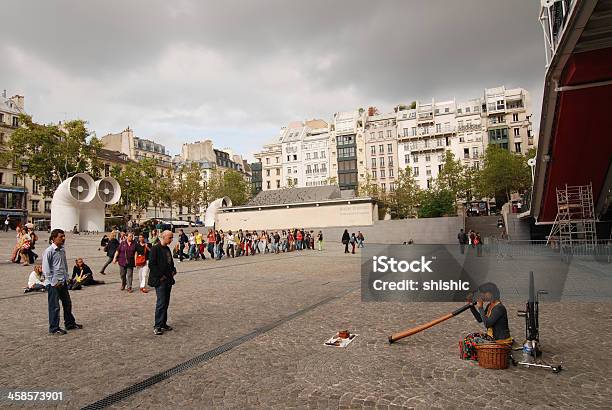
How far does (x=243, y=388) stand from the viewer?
468cm

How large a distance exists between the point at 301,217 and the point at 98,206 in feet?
75.2

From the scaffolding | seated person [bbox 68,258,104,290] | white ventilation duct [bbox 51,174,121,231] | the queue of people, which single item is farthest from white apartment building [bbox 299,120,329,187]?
seated person [bbox 68,258,104,290]

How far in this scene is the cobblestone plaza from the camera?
4.42 meters

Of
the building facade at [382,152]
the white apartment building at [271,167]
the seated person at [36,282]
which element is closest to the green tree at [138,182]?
the white apartment building at [271,167]

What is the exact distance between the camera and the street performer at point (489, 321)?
533cm

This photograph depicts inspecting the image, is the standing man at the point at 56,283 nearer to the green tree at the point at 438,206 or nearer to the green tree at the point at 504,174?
the green tree at the point at 438,206

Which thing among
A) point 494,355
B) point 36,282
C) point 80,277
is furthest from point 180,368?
Answer: point 80,277

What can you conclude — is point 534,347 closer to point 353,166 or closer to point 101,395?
point 101,395

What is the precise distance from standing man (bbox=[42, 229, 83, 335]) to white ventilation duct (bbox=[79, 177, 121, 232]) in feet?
128

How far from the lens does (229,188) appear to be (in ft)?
247

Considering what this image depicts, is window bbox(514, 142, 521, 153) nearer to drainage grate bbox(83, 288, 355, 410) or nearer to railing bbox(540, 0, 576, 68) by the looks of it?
railing bbox(540, 0, 576, 68)

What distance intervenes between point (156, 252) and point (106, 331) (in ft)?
5.45

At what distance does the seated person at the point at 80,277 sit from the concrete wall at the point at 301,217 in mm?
35488

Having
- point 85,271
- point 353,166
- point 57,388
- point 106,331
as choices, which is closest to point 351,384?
point 57,388
